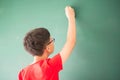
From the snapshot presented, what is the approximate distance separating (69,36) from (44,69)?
29 centimetres

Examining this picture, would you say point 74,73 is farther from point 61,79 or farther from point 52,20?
point 52,20

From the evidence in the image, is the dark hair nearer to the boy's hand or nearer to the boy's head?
the boy's head

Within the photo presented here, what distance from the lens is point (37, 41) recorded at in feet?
4.59

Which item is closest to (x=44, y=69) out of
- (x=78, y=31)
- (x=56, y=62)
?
(x=56, y=62)

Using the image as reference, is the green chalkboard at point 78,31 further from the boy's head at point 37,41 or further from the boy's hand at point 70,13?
the boy's head at point 37,41

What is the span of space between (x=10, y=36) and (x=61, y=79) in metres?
0.58

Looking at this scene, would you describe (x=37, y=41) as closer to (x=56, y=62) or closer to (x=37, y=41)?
(x=37, y=41)

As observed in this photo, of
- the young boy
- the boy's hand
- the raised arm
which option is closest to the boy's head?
the young boy

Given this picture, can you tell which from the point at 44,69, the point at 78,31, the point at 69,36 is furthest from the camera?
the point at 78,31

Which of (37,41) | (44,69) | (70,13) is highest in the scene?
(70,13)

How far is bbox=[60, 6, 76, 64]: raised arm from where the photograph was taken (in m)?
1.42

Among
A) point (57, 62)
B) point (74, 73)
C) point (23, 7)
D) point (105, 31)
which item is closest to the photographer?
point (57, 62)

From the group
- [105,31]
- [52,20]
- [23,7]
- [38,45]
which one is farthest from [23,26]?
[105,31]

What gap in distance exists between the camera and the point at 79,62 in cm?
164
